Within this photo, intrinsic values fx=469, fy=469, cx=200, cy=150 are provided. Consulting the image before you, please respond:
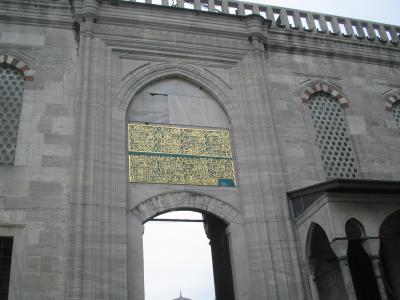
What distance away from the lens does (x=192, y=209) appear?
9164mm

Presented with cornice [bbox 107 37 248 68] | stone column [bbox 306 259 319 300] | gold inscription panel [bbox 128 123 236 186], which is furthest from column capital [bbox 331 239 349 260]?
cornice [bbox 107 37 248 68]

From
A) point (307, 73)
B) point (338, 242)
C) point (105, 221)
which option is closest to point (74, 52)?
point (105, 221)

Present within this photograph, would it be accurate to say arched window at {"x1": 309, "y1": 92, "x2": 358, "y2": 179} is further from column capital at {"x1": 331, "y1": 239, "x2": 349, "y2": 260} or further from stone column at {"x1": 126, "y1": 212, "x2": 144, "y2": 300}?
stone column at {"x1": 126, "y1": 212, "x2": 144, "y2": 300}

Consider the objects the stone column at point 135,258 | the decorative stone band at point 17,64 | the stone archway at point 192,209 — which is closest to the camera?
the stone column at point 135,258

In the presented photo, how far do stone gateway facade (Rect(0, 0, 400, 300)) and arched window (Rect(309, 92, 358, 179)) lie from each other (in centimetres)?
3

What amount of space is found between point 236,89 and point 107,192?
3934 mm

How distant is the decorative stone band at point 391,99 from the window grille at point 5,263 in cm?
935

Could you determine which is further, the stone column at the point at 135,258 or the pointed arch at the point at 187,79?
the pointed arch at the point at 187,79

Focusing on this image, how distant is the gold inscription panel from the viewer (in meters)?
9.23

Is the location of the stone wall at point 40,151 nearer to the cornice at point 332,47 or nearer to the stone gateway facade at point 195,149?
the stone gateway facade at point 195,149

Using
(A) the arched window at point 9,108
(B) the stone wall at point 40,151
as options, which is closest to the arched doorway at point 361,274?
(B) the stone wall at point 40,151

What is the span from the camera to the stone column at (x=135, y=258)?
8.07 m

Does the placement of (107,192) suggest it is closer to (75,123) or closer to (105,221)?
(105,221)

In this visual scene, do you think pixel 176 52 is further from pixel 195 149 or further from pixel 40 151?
pixel 40 151
